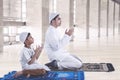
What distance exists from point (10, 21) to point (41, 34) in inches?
79.7

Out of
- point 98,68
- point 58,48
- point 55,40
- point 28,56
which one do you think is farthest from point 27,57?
point 98,68

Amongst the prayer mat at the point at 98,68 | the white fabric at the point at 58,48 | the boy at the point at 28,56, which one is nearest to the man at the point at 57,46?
the white fabric at the point at 58,48

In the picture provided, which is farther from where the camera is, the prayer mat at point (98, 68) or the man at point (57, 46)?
the prayer mat at point (98, 68)

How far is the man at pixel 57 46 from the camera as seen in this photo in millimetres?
8352

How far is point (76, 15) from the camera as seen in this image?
108 ft

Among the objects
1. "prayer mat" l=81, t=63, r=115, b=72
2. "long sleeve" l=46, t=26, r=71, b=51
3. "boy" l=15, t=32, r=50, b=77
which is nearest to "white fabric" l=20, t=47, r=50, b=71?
"boy" l=15, t=32, r=50, b=77

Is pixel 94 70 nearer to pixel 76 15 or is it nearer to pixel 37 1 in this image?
pixel 37 1

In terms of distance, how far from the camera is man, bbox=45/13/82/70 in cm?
835

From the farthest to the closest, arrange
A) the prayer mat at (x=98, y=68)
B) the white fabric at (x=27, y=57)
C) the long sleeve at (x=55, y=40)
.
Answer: the prayer mat at (x=98, y=68)
the long sleeve at (x=55, y=40)
the white fabric at (x=27, y=57)

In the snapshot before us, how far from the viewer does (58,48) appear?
8.55m

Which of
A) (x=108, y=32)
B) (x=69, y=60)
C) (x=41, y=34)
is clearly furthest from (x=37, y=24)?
(x=108, y=32)

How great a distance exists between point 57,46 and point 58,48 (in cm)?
9

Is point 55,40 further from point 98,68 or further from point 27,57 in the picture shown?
point 98,68

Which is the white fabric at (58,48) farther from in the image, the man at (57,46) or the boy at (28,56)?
the boy at (28,56)
